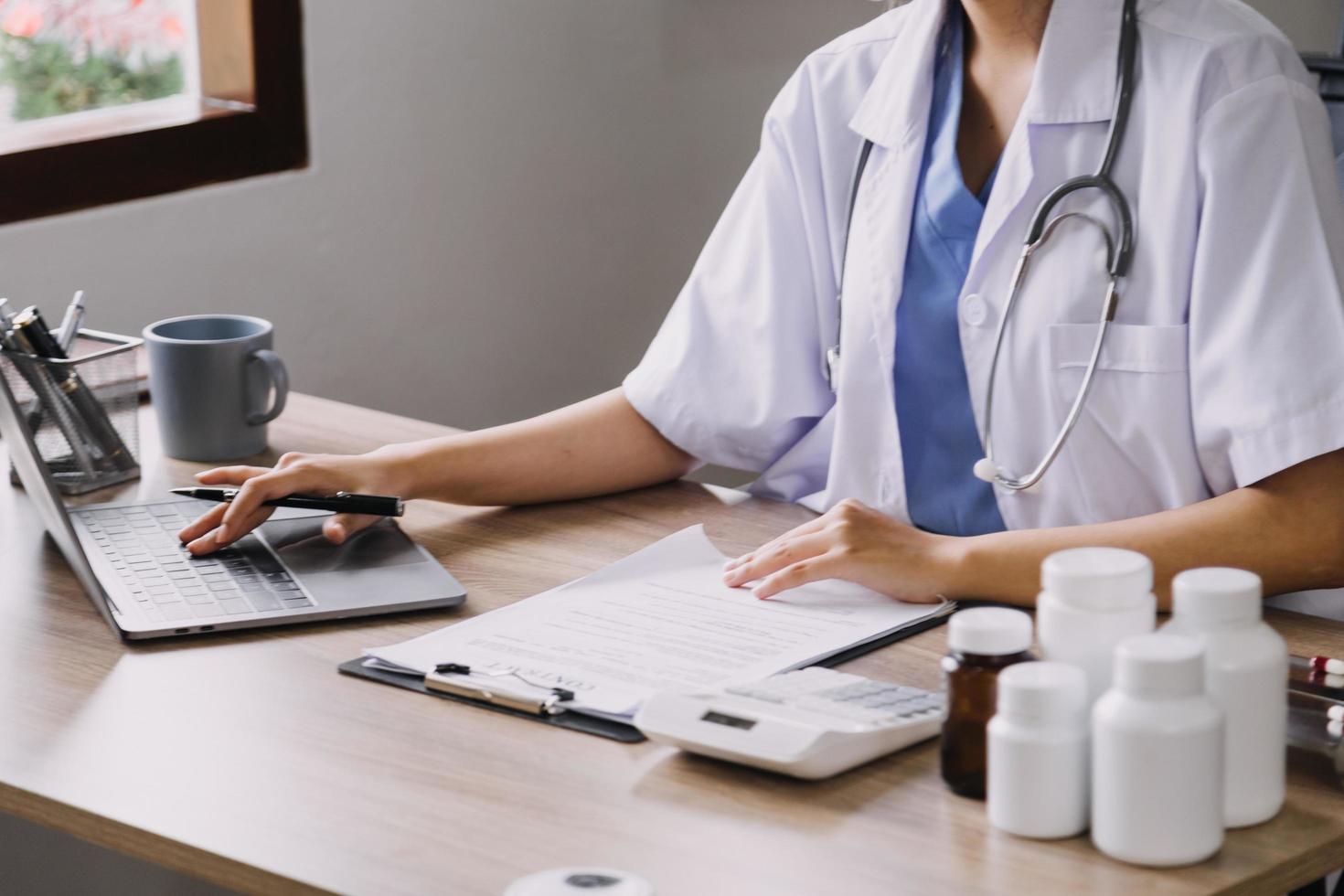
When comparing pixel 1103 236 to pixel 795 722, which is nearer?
pixel 795 722

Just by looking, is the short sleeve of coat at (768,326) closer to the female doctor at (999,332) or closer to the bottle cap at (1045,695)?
the female doctor at (999,332)

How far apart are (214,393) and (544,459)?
0.36 m

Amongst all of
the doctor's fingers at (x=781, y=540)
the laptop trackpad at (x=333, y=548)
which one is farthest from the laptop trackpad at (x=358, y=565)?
the doctor's fingers at (x=781, y=540)

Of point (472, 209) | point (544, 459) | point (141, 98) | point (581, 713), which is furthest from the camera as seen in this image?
point (472, 209)

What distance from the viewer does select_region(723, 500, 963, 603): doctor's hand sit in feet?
4.10

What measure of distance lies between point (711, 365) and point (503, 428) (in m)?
0.21

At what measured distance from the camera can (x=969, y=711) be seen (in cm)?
94

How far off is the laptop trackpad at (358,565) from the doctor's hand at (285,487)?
15 mm

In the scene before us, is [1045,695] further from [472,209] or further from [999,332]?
[472,209]

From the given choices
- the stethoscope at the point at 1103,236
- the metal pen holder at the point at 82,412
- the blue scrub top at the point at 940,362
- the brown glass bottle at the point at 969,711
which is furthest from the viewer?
the metal pen holder at the point at 82,412

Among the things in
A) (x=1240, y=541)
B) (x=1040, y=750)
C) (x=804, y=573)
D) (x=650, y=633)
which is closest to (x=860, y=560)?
(x=804, y=573)

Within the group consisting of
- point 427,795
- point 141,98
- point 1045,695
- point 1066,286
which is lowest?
point 427,795

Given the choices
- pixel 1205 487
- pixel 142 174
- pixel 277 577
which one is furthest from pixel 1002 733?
pixel 142 174

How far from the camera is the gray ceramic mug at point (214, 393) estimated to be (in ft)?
5.35
